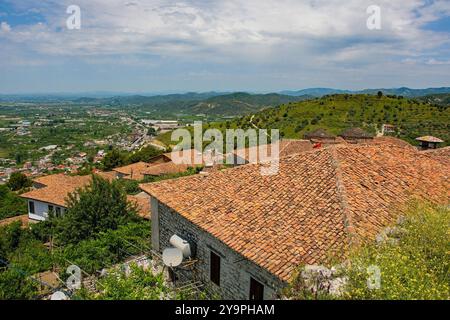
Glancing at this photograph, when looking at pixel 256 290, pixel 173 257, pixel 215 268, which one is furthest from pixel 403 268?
pixel 173 257

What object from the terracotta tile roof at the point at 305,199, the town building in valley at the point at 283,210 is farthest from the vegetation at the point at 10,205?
the terracotta tile roof at the point at 305,199

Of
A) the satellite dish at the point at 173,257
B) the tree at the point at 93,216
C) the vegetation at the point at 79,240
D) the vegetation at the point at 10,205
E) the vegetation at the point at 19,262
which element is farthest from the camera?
the vegetation at the point at 10,205

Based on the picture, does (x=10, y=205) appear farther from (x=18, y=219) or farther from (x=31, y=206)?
(x=31, y=206)

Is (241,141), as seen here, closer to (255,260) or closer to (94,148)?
(255,260)

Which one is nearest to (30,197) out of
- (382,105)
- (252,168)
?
(252,168)

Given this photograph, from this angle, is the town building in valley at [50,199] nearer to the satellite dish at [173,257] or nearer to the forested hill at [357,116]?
the satellite dish at [173,257]
